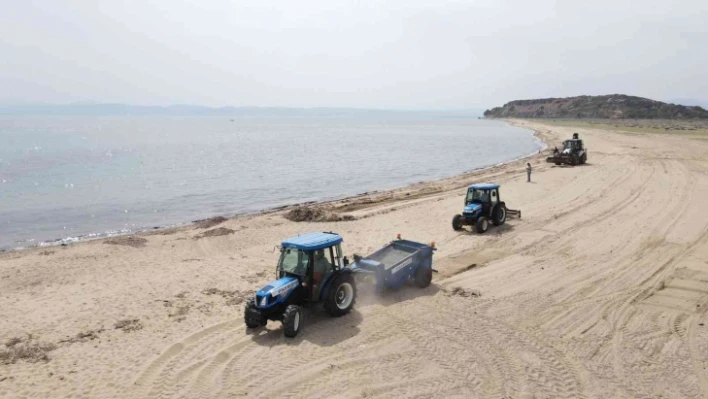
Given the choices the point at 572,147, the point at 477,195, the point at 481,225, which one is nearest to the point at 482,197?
the point at 477,195

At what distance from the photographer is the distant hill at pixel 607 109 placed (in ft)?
425

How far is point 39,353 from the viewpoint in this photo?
9.30 meters

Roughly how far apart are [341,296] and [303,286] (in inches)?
36.7

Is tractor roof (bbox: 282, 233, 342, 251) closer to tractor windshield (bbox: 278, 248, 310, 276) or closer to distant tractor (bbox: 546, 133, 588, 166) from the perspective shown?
tractor windshield (bbox: 278, 248, 310, 276)

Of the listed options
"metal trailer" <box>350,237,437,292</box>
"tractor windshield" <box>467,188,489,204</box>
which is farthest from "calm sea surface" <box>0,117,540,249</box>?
"metal trailer" <box>350,237,437,292</box>

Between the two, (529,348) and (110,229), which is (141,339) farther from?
(110,229)

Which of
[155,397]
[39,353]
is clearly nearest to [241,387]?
[155,397]

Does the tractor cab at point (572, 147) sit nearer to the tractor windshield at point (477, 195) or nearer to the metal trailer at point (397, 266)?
the tractor windshield at point (477, 195)

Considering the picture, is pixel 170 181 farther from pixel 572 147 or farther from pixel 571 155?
pixel 572 147

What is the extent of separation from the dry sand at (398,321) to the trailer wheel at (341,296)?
0.72ft

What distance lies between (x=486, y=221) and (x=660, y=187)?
13.9 m

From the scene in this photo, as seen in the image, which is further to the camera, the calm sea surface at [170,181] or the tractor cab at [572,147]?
the tractor cab at [572,147]

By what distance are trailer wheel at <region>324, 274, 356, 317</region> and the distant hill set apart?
141m

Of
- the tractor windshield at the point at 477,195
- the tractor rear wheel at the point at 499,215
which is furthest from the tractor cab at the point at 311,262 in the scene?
the tractor rear wheel at the point at 499,215
